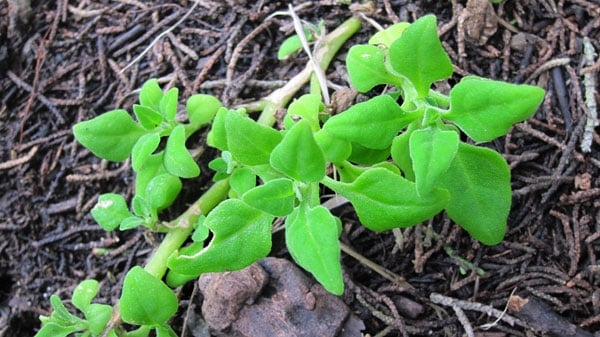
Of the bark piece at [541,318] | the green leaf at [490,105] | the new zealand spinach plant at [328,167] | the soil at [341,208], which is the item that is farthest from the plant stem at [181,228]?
the bark piece at [541,318]

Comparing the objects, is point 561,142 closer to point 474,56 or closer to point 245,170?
point 474,56

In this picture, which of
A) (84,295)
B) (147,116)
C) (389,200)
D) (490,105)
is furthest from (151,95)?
(490,105)

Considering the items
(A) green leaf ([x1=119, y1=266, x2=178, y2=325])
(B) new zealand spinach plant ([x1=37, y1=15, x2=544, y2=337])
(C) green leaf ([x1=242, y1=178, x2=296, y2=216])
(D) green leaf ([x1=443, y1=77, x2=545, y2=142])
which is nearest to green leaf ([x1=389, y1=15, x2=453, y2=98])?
(B) new zealand spinach plant ([x1=37, y1=15, x2=544, y2=337])

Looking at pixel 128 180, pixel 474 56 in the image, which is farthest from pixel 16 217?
pixel 474 56

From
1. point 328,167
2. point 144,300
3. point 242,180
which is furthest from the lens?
point 328,167

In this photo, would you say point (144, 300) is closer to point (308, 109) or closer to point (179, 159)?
point (179, 159)

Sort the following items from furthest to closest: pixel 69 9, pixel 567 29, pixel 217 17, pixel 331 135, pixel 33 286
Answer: pixel 69 9 → pixel 217 17 → pixel 33 286 → pixel 567 29 → pixel 331 135
